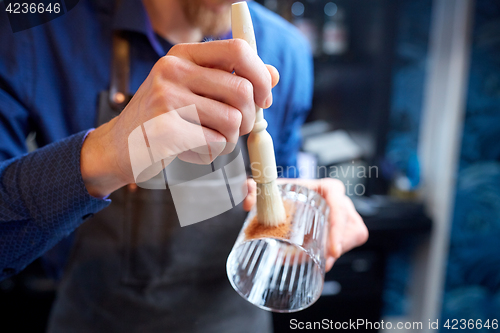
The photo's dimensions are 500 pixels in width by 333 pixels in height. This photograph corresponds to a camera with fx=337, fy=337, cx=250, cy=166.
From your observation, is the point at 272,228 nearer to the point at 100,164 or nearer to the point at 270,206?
the point at 270,206

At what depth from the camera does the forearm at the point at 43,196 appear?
267 mm

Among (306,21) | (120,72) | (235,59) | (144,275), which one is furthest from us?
(306,21)

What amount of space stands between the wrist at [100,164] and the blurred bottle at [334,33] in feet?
2.97

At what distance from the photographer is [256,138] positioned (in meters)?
0.22

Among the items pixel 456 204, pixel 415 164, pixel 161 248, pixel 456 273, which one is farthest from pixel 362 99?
pixel 161 248

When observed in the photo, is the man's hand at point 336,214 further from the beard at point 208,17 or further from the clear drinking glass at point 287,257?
the beard at point 208,17

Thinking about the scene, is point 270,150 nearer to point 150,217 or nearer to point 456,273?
point 150,217

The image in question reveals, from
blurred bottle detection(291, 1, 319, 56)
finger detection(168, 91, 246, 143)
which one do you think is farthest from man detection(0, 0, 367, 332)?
blurred bottle detection(291, 1, 319, 56)

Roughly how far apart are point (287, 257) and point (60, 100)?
1.00 ft

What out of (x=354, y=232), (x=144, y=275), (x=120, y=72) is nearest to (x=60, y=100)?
(x=120, y=72)

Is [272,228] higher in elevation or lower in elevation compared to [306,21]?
lower

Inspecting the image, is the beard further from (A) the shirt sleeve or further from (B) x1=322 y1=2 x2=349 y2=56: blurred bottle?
(B) x1=322 y1=2 x2=349 y2=56: blurred bottle

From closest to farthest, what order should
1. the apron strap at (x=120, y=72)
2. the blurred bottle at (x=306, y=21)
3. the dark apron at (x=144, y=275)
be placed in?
the apron strap at (x=120, y=72)
the dark apron at (x=144, y=275)
the blurred bottle at (x=306, y=21)

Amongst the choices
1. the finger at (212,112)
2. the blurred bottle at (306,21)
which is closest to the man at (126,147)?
the finger at (212,112)
